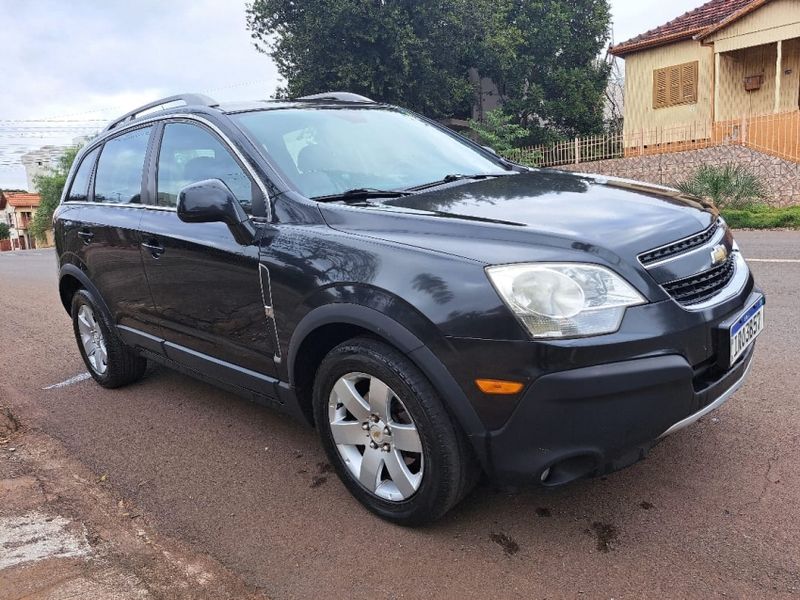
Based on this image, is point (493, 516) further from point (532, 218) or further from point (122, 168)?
point (122, 168)

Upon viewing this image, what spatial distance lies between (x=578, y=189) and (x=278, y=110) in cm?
168

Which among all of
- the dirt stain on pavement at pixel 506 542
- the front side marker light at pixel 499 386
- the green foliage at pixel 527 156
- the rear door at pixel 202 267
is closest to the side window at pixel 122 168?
the rear door at pixel 202 267

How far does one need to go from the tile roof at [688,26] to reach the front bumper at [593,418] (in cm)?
1999

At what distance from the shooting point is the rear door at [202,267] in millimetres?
3180

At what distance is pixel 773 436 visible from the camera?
10.8 feet

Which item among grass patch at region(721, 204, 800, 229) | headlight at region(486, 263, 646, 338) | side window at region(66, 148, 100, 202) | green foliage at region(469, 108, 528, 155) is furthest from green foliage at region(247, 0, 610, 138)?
headlight at region(486, 263, 646, 338)

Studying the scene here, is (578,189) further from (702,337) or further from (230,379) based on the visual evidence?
(230,379)

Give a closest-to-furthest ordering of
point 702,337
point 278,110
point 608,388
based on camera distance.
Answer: point 608,388 < point 702,337 < point 278,110

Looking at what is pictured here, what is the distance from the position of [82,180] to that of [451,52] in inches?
875

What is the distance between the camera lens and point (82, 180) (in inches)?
198

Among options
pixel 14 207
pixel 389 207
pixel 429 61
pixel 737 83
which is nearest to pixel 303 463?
pixel 389 207

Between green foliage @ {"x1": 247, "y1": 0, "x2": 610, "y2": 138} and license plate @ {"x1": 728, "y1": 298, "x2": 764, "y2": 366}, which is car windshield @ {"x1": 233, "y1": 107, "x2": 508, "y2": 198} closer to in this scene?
license plate @ {"x1": 728, "y1": 298, "x2": 764, "y2": 366}

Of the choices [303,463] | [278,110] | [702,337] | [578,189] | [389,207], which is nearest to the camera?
[702,337]

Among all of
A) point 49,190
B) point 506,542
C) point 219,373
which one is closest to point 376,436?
point 506,542
